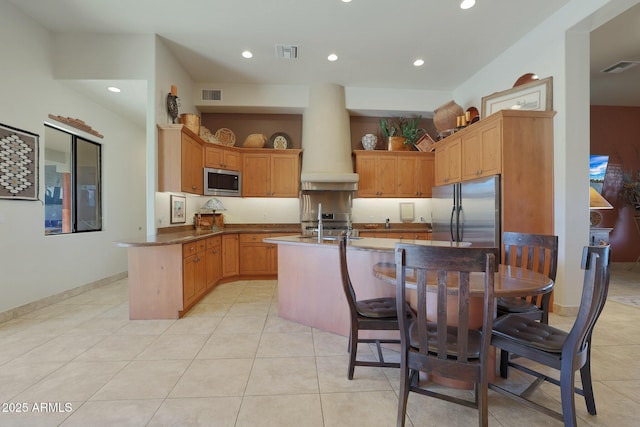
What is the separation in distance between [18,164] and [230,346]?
3195 millimetres

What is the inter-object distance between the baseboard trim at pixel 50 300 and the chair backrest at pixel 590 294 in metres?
4.90

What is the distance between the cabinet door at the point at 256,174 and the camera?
5.47 meters

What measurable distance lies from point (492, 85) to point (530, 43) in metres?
0.79

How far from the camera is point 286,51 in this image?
13.8 ft

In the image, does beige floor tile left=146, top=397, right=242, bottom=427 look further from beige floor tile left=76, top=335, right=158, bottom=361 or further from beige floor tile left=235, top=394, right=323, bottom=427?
beige floor tile left=76, top=335, right=158, bottom=361

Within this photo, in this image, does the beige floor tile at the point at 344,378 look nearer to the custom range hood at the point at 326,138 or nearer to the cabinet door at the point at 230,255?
the cabinet door at the point at 230,255

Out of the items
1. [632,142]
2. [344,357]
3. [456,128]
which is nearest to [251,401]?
[344,357]

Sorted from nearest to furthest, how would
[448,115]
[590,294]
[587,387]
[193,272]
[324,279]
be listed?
[590,294]
[587,387]
[324,279]
[193,272]
[448,115]

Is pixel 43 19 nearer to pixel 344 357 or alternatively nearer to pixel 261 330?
pixel 261 330

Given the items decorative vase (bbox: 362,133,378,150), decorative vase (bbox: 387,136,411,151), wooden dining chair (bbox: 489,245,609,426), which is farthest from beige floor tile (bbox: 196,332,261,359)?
decorative vase (bbox: 387,136,411,151)

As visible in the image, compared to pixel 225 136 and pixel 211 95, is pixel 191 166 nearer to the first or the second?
pixel 225 136

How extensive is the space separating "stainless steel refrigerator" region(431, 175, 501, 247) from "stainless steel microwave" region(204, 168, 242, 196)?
11.7ft

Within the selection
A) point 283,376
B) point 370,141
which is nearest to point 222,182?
point 370,141

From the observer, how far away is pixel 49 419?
5.42ft
